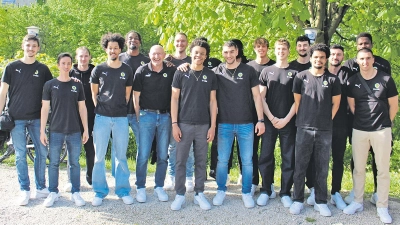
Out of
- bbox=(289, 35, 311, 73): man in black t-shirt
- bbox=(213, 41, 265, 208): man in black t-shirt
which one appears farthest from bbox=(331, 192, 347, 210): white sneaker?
bbox=(289, 35, 311, 73): man in black t-shirt

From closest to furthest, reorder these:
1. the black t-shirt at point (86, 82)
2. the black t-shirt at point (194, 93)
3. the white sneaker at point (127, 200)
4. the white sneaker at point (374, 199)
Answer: the black t-shirt at point (194, 93) < the white sneaker at point (127, 200) < the white sneaker at point (374, 199) < the black t-shirt at point (86, 82)

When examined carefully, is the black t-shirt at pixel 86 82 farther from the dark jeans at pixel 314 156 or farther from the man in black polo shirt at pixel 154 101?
the dark jeans at pixel 314 156

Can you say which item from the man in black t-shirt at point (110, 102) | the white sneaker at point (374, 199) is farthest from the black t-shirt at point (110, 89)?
the white sneaker at point (374, 199)

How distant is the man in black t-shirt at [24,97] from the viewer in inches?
221

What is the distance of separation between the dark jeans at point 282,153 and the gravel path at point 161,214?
0.33 meters

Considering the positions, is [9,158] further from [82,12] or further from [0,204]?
[82,12]

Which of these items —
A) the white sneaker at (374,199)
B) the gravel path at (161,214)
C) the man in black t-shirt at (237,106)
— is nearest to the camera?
the gravel path at (161,214)

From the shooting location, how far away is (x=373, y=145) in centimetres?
548

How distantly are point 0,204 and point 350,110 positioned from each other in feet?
16.0

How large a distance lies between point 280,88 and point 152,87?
5.59ft

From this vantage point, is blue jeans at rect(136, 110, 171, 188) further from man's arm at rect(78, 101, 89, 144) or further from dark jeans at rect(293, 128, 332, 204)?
dark jeans at rect(293, 128, 332, 204)

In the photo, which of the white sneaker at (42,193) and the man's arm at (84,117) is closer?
the man's arm at (84,117)

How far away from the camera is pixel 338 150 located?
19.1 ft

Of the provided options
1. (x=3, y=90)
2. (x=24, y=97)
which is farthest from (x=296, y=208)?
(x=3, y=90)
